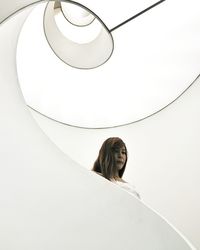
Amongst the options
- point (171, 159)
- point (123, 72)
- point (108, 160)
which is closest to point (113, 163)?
point (108, 160)

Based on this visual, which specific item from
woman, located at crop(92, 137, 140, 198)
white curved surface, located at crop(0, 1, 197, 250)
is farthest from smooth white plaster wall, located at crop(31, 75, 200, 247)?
white curved surface, located at crop(0, 1, 197, 250)

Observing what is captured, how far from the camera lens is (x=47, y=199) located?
6.80 feet

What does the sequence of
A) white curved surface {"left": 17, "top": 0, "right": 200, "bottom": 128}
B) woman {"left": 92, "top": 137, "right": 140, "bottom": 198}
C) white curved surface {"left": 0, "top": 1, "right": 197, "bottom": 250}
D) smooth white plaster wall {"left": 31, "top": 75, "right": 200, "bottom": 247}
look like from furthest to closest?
smooth white plaster wall {"left": 31, "top": 75, "right": 200, "bottom": 247} < white curved surface {"left": 17, "top": 0, "right": 200, "bottom": 128} < woman {"left": 92, "top": 137, "right": 140, "bottom": 198} < white curved surface {"left": 0, "top": 1, "right": 197, "bottom": 250}

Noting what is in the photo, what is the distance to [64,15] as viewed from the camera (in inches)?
149

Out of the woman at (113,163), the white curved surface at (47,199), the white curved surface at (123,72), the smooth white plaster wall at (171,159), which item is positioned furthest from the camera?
the smooth white plaster wall at (171,159)

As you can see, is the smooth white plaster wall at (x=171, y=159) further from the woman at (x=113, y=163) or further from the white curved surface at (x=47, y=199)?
the white curved surface at (x=47, y=199)

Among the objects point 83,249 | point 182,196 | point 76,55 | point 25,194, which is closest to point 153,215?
point 83,249

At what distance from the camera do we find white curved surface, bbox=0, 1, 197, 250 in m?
1.99

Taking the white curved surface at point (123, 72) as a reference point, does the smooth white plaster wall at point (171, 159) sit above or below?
below

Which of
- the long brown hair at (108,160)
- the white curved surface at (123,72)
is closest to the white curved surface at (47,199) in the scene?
the long brown hair at (108,160)

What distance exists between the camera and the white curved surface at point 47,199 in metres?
1.99

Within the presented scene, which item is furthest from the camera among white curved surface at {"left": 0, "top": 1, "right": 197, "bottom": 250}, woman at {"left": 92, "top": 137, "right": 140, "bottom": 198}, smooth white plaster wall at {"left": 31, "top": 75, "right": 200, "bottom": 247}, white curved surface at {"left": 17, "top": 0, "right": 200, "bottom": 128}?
smooth white plaster wall at {"left": 31, "top": 75, "right": 200, "bottom": 247}

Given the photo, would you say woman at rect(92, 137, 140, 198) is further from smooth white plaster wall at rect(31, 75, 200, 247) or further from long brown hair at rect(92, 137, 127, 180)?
smooth white plaster wall at rect(31, 75, 200, 247)

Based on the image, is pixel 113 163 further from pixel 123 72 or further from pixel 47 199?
pixel 123 72
